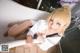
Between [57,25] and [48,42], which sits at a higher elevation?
[57,25]

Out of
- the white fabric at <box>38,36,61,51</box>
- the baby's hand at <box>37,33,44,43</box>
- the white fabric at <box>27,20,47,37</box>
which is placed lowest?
the white fabric at <box>38,36,61,51</box>

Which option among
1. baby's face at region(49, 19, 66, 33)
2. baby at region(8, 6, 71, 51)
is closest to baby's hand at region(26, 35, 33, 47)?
baby at region(8, 6, 71, 51)

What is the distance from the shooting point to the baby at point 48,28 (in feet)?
3.28

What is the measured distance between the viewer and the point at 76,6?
4.13 ft

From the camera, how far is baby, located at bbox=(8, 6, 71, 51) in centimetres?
100

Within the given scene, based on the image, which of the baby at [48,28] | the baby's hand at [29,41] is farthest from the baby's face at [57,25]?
the baby's hand at [29,41]

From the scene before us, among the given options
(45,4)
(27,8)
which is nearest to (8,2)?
(27,8)

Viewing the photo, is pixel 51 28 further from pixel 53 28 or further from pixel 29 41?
pixel 29 41

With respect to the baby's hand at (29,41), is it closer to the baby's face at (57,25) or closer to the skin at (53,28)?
the skin at (53,28)

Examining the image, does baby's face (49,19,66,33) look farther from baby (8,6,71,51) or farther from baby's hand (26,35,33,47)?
baby's hand (26,35,33,47)

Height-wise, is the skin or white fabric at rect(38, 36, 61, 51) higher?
the skin

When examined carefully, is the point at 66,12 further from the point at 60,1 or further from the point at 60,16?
Result: the point at 60,1

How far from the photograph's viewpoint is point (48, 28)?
3.39ft

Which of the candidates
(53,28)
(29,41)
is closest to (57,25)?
(53,28)
